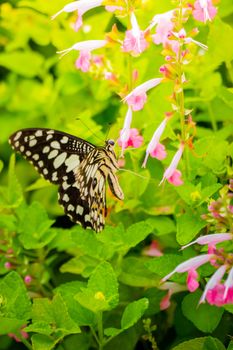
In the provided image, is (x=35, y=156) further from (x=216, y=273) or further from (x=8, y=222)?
(x=216, y=273)

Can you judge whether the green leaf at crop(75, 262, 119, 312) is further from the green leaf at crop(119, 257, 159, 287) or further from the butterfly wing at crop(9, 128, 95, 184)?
the butterfly wing at crop(9, 128, 95, 184)

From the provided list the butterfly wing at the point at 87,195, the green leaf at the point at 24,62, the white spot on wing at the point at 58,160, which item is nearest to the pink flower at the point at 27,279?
the butterfly wing at the point at 87,195

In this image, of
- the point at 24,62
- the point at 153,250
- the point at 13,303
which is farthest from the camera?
the point at 24,62

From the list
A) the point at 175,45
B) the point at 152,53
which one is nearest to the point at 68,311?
the point at 175,45

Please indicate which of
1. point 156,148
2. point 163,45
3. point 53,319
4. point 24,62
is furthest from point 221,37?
point 24,62

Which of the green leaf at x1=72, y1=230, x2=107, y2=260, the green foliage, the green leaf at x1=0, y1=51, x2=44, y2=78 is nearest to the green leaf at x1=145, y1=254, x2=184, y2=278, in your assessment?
the green foliage

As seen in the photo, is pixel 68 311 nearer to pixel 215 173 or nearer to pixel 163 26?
pixel 215 173
